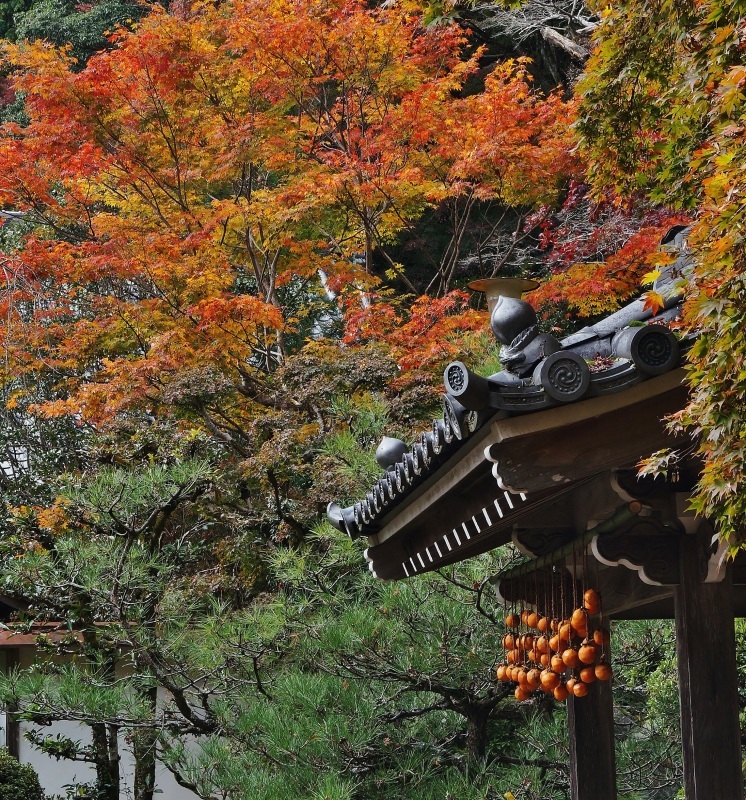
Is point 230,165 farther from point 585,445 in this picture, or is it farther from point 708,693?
point 708,693

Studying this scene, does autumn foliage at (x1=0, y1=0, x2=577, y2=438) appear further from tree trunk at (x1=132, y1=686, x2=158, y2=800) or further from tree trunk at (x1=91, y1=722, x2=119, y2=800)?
tree trunk at (x1=132, y1=686, x2=158, y2=800)

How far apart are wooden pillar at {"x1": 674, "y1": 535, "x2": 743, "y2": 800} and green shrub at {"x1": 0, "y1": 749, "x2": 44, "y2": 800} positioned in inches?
270

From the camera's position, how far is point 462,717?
611 centimetres

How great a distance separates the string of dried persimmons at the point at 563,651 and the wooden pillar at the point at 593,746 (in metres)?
0.24

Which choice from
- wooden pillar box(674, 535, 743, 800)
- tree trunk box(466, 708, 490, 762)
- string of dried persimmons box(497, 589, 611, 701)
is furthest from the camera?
tree trunk box(466, 708, 490, 762)

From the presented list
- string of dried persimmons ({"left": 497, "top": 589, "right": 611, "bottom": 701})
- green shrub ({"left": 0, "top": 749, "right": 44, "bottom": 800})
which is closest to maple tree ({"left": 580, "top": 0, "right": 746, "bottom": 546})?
string of dried persimmons ({"left": 497, "top": 589, "right": 611, "bottom": 701})

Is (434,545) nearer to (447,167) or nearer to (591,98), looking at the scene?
(591,98)

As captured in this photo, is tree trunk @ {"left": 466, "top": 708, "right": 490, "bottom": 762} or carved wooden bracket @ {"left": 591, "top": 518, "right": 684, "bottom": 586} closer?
carved wooden bracket @ {"left": 591, "top": 518, "right": 684, "bottom": 586}

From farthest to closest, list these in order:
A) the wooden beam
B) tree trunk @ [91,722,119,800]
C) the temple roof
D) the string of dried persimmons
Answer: tree trunk @ [91,722,119,800] < the string of dried persimmons < the wooden beam < the temple roof

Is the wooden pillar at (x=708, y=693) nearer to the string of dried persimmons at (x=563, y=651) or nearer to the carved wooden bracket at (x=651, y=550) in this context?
the carved wooden bracket at (x=651, y=550)

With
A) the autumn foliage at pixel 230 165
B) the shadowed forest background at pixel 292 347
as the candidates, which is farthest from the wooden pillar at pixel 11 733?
the autumn foliage at pixel 230 165

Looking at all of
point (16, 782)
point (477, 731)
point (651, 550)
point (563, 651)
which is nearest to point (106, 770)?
point (16, 782)

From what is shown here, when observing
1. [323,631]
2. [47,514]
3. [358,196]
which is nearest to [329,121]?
[358,196]

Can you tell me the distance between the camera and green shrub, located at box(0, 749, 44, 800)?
320 inches
